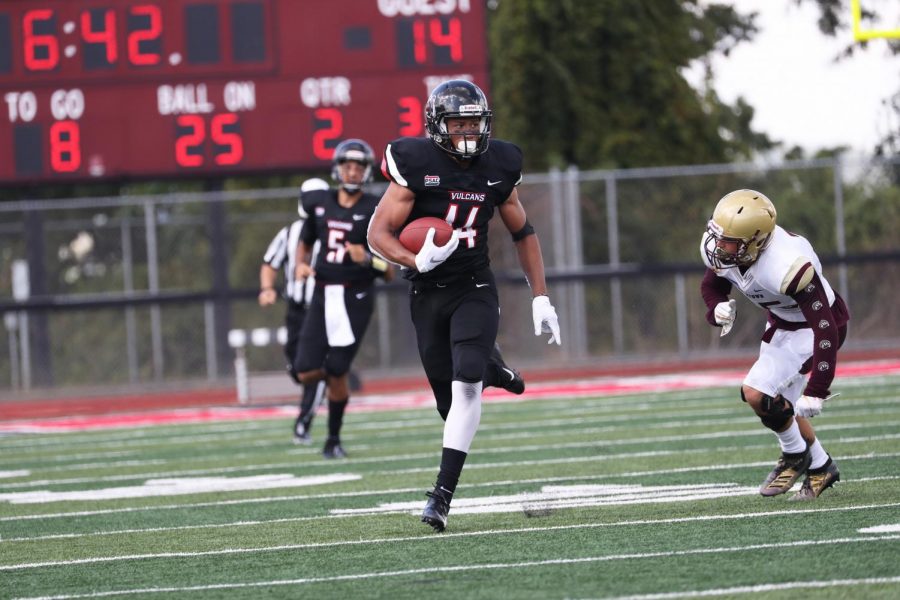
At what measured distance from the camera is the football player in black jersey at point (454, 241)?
639 centimetres

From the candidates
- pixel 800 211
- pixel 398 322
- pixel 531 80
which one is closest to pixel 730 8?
pixel 531 80

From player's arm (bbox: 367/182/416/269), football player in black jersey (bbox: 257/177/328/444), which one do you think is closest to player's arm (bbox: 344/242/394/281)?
football player in black jersey (bbox: 257/177/328/444)

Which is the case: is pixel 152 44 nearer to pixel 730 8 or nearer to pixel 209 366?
pixel 209 366

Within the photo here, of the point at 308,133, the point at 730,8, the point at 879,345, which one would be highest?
the point at 730,8

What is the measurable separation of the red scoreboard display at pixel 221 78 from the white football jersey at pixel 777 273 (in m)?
10.4

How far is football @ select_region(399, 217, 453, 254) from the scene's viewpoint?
252 inches

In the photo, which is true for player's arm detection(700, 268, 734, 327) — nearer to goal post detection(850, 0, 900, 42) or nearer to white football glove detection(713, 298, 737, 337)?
white football glove detection(713, 298, 737, 337)

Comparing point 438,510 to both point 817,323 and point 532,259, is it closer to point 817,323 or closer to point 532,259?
point 532,259

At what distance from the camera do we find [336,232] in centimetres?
1009

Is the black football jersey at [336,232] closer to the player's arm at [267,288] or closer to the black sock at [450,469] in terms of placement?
the player's arm at [267,288]

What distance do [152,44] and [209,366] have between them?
3685 mm

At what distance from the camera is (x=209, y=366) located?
18.1m

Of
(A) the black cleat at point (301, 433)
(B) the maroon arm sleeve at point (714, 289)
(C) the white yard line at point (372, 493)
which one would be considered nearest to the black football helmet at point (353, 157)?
(A) the black cleat at point (301, 433)

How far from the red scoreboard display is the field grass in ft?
19.4
